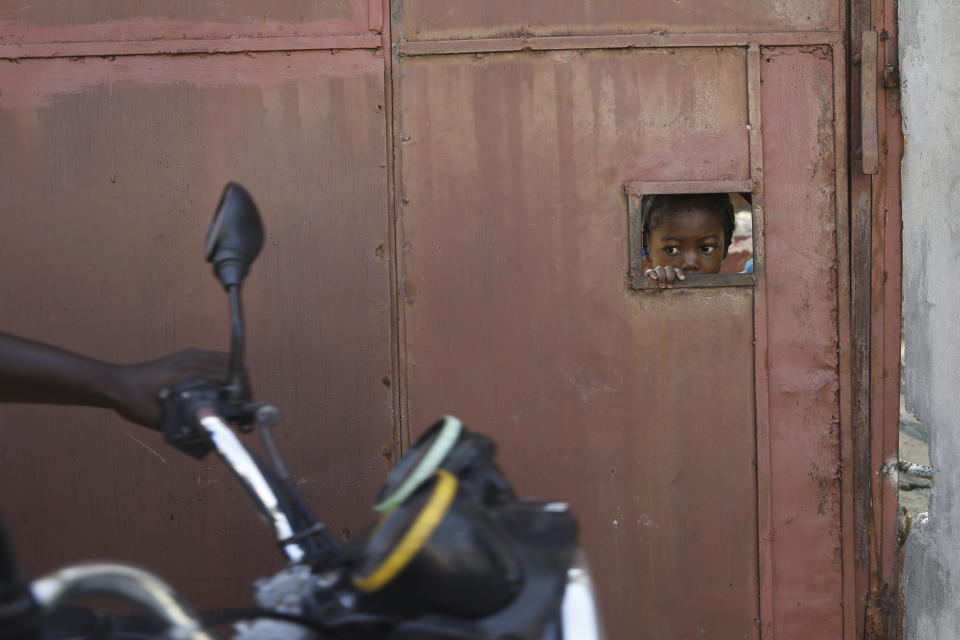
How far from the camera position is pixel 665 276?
8.35 feet

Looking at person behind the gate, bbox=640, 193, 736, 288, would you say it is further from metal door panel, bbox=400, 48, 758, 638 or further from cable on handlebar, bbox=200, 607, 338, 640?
cable on handlebar, bbox=200, 607, 338, 640

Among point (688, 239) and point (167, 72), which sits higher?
point (167, 72)

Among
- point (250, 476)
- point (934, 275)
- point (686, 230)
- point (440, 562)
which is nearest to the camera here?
point (440, 562)

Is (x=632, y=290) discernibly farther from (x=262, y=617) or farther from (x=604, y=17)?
(x=262, y=617)

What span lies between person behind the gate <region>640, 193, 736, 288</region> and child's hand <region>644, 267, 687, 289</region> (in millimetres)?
187

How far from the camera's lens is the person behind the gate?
2762mm

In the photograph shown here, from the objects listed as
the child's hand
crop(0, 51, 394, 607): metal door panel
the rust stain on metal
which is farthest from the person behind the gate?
the rust stain on metal

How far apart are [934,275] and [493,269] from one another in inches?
52.6

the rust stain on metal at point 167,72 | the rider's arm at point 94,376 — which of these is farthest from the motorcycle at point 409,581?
the rust stain on metal at point 167,72

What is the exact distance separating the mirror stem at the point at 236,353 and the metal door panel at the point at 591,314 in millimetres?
1233

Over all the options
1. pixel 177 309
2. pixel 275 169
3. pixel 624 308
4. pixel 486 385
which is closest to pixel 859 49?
pixel 624 308

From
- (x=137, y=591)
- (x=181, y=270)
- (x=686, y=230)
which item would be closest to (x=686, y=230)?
(x=686, y=230)

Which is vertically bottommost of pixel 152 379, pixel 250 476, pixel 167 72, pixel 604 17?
pixel 250 476

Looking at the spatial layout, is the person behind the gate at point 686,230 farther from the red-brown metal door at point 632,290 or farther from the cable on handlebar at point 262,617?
the cable on handlebar at point 262,617
